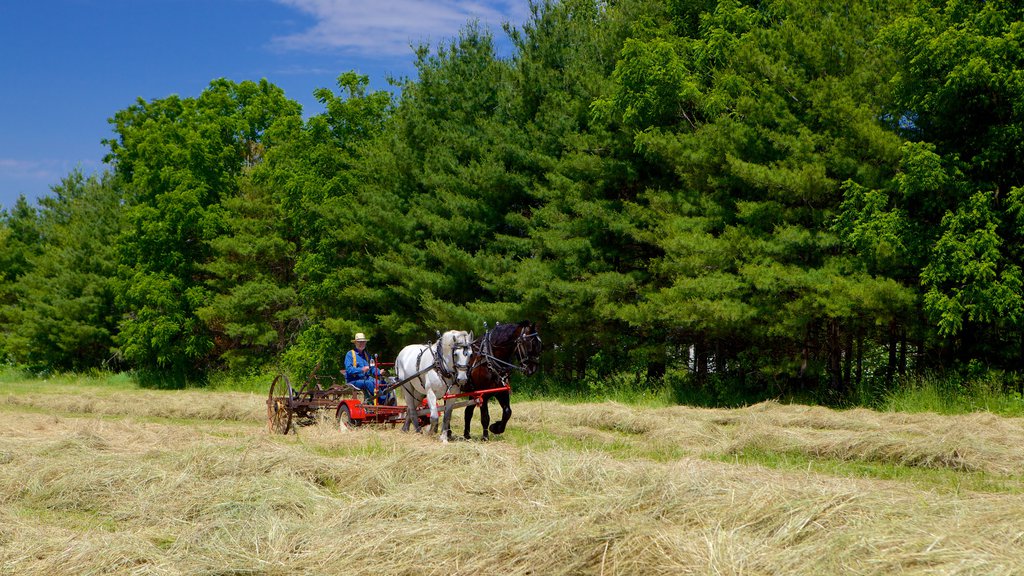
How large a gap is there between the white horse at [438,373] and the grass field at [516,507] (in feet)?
3.11

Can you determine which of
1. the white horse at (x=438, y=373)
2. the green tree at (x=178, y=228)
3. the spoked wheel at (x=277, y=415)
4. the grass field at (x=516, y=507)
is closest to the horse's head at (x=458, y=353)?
the white horse at (x=438, y=373)

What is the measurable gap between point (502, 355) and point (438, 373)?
106 centimetres

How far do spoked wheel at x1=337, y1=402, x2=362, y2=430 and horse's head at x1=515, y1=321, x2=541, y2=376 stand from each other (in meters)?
3.38

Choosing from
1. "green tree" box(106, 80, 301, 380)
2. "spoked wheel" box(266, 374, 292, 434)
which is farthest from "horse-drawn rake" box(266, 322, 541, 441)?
"green tree" box(106, 80, 301, 380)

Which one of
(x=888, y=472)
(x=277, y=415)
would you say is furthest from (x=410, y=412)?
(x=888, y=472)

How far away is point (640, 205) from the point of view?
2292cm

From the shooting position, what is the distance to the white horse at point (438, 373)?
12555 mm

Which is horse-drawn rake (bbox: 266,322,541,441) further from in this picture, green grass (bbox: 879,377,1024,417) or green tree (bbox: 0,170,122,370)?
green tree (bbox: 0,170,122,370)

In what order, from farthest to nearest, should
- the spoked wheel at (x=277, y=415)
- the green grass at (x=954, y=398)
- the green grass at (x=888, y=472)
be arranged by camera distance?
the spoked wheel at (x=277, y=415), the green grass at (x=954, y=398), the green grass at (x=888, y=472)

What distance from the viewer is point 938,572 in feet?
15.0

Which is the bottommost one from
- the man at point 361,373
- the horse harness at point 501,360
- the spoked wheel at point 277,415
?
the spoked wheel at point 277,415

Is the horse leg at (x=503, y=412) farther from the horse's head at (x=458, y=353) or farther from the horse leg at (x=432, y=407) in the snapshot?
the horse leg at (x=432, y=407)

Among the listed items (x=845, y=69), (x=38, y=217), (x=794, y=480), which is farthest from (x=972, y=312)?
(x=38, y=217)

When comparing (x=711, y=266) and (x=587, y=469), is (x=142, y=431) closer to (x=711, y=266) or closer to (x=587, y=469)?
(x=587, y=469)
